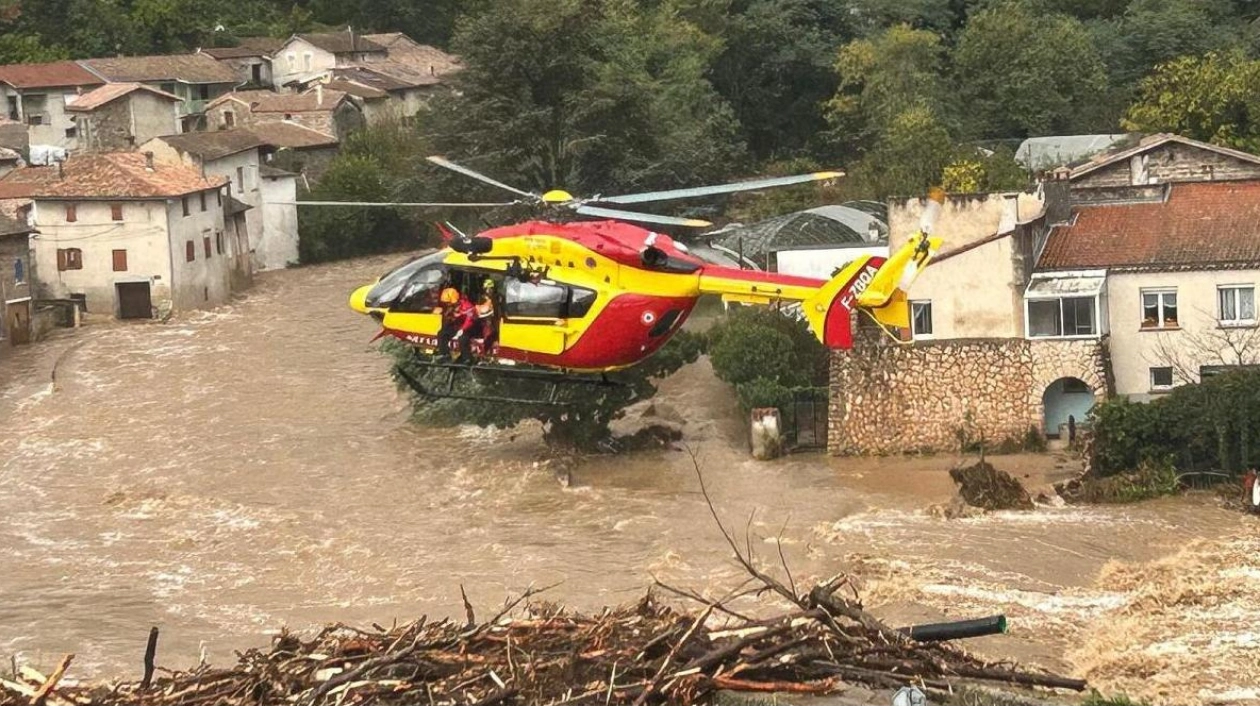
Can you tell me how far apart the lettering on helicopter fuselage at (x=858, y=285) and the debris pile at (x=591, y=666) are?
13.0m

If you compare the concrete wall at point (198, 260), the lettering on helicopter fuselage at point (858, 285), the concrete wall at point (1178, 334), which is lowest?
the concrete wall at point (1178, 334)

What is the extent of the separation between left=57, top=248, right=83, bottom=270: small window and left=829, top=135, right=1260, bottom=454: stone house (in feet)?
84.8

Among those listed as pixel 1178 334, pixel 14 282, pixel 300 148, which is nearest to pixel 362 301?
pixel 1178 334

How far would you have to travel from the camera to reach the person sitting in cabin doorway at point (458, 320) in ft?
95.2

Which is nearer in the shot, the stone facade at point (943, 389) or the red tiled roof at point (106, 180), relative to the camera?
the stone facade at point (943, 389)

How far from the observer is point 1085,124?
6475 cm

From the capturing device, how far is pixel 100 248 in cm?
5744

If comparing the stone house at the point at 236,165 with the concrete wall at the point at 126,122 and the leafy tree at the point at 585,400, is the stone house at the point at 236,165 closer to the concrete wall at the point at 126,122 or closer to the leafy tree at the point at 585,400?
the concrete wall at the point at 126,122

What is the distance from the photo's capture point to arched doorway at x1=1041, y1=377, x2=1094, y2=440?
39156mm

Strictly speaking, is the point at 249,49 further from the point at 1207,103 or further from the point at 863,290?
the point at 863,290

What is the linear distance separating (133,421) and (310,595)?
14.1 metres

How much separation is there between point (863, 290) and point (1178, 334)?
12623 millimetres

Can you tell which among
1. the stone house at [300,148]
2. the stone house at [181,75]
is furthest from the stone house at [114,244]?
the stone house at [181,75]

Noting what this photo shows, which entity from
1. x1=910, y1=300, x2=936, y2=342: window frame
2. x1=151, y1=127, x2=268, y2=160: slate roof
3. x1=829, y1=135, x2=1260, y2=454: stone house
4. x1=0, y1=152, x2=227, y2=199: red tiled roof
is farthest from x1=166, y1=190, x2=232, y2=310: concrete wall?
x1=910, y1=300, x2=936, y2=342: window frame
